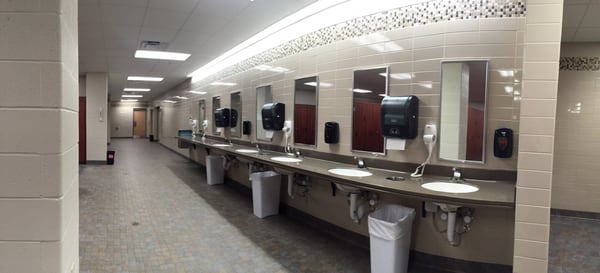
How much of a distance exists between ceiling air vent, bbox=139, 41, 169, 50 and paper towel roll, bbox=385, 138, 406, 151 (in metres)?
4.83

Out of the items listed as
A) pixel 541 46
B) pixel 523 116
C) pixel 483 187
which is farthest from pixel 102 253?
pixel 541 46

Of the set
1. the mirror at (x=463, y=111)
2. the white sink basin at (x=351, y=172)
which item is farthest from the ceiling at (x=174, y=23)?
the white sink basin at (x=351, y=172)

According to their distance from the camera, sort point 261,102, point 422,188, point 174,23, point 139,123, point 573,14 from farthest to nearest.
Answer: point 139,123
point 261,102
point 174,23
point 573,14
point 422,188

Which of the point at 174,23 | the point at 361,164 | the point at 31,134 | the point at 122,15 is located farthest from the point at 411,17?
the point at 122,15

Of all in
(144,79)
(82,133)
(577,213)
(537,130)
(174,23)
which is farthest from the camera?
(144,79)

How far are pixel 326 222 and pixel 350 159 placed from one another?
0.87 metres

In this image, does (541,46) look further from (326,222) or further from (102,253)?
(102,253)

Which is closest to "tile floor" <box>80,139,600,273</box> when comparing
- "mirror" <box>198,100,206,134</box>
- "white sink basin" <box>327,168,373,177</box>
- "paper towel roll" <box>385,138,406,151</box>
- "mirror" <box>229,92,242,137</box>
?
"white sink basin" <box>327,168,373,177</box>

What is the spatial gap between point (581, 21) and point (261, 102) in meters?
4.69

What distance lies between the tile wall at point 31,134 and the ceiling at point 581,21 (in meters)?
4.82

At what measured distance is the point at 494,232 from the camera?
2672 mm

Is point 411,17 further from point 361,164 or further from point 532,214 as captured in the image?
point 532,214

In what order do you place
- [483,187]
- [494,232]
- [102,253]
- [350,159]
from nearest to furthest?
[483,187] → [494,232] → [102,253] → [350,159]

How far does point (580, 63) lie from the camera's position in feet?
15.9
